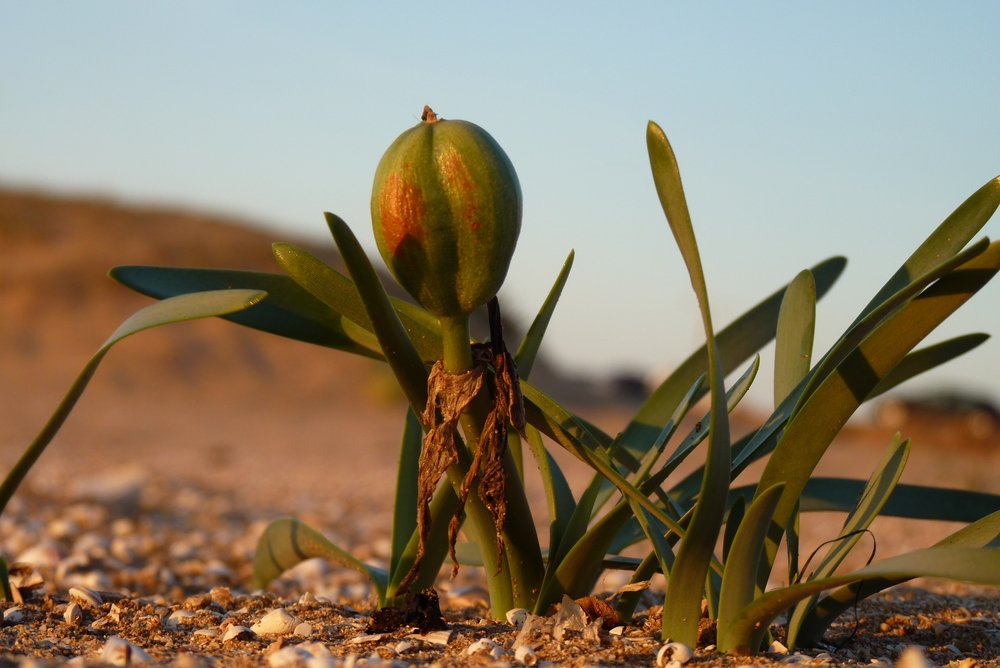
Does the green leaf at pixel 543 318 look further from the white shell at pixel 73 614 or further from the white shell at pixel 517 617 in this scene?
the white shell at pixel 73 614

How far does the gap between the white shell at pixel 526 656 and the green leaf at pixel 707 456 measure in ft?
0.71

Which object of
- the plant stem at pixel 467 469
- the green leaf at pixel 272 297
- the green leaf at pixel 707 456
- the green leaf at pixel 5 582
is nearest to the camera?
the green leaf at pixel 707 456

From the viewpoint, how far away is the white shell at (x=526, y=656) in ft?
3.63

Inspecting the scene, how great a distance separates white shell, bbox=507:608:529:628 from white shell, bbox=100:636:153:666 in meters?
0.55

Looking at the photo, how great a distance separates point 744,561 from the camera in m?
1.12

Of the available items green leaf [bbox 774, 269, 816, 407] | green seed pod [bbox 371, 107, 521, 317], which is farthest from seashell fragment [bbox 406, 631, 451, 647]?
green leaf [bbox 774, 269, 816, 407]

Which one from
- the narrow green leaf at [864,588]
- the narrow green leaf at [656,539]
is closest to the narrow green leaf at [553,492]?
the narrow green leaf at [656,539]

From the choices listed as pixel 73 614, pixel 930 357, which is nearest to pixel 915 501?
pixel 930 357

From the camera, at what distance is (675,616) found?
3.86ft

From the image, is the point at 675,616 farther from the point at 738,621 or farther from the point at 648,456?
the point at 648,456

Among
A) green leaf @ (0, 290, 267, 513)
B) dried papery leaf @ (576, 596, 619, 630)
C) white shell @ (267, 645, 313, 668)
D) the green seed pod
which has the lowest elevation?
white shell @ (267, 645, 313, 668)

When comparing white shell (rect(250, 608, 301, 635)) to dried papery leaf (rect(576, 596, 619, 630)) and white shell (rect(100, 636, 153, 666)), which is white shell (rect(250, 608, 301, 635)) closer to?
white shell (rect(100, 636, 153, 666))

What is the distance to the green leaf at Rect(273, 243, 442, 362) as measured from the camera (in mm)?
1191

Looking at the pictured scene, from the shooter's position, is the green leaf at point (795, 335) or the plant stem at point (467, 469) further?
the green leaf at point (795, 335)
